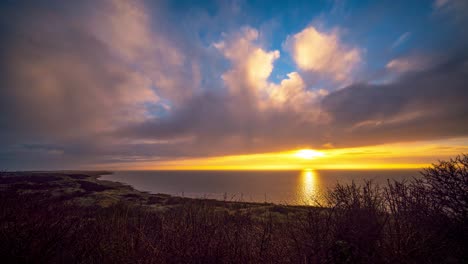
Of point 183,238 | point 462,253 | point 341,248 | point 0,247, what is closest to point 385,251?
point 341,248

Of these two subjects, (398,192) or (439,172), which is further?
(398,192)

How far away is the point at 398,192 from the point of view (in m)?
13.5

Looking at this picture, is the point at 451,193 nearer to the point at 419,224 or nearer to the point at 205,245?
the point at 419,224

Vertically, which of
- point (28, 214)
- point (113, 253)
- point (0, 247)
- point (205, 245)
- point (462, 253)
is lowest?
point (462, 253)

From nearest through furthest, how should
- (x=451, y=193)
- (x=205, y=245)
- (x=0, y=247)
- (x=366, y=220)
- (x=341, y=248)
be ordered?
(x=0, y=247)
(x=205, y=245)
(x=341, y=248)
(x=451, y=193)
(x=366, y=220)

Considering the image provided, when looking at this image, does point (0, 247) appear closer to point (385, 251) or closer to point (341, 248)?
point (341, 248)

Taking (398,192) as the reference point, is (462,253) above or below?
below

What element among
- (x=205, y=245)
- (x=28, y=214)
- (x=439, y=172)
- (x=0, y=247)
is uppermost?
(x=439, y=172)

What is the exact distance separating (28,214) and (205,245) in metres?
7.04

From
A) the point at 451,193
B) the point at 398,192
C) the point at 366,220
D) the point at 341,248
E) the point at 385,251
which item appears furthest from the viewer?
the point at 398,192

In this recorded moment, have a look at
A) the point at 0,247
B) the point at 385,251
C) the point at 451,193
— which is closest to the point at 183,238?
the point at 0,247

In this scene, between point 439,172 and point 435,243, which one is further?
point 439,172

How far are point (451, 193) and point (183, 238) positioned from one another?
14822 millimetres

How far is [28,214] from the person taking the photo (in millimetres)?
7113
